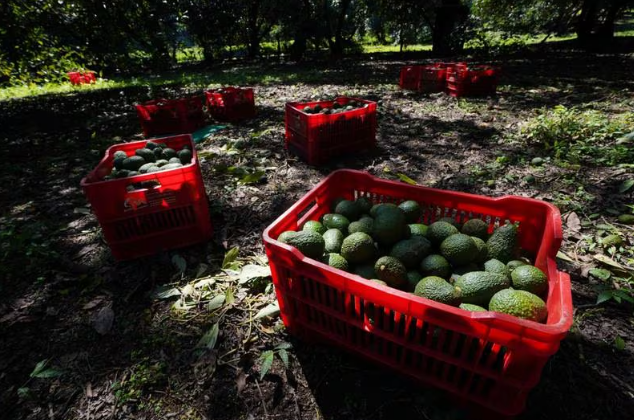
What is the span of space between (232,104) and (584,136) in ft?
21.7

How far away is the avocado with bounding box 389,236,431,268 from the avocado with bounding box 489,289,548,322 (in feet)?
1.79

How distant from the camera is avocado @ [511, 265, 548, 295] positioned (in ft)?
5.66

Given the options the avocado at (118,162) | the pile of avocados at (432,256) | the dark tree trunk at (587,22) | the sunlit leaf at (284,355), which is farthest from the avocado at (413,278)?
the dark tree trunk at (587,22)

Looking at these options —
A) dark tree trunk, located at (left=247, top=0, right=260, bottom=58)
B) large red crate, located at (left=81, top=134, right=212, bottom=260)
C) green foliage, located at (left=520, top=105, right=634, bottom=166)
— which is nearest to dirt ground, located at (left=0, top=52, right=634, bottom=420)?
large red crate, located at (left=81, top=134, right=212, bottom=260)

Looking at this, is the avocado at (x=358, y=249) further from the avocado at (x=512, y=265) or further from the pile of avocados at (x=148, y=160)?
the pile of avocados at (x=148, y=160)

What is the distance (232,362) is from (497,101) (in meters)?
7.91

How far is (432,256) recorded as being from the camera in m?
2.05

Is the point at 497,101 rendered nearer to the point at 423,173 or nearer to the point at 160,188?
the point at 423,173

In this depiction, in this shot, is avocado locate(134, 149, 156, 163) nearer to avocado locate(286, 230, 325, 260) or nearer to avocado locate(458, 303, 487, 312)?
avocado locate(286, 230, 325, 260)

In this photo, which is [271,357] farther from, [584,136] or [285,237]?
[584,136]

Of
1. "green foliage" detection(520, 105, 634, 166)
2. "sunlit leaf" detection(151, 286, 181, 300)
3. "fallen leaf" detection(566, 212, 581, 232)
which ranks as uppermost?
"green foliage" detection(520, 105, 634, 166)

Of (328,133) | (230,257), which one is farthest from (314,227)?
(328,133)

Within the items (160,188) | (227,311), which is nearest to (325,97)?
(160,188)

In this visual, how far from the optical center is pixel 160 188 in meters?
2.83
